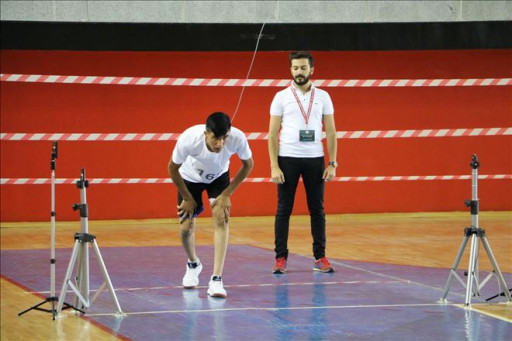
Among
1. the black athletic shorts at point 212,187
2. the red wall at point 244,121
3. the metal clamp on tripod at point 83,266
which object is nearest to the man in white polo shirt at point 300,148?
the black athletic shorts at point 212,187

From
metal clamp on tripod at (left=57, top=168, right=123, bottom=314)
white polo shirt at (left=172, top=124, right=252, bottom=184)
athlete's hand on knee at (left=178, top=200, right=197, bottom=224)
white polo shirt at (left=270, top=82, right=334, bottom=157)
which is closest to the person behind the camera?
metal clamp on tripod at (left=57, top=168, right=123, bottom=314)

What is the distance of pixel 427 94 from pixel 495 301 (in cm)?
703

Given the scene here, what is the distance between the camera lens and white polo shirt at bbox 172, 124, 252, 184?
7031mm

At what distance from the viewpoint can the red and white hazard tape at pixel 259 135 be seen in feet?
41.8

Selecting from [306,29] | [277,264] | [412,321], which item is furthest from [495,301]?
[306,29]

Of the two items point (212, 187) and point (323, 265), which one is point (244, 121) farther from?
point (212, 187)

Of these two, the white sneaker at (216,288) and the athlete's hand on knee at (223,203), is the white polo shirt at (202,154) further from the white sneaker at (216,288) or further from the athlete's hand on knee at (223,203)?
the white sneaker at (216,288)

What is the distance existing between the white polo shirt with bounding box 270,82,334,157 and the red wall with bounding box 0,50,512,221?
4816mm

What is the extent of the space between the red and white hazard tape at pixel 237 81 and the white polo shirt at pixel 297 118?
4796mm

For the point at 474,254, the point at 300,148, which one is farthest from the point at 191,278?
the point at 474,254

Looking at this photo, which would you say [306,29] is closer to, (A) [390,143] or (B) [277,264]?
(A) [390,143]

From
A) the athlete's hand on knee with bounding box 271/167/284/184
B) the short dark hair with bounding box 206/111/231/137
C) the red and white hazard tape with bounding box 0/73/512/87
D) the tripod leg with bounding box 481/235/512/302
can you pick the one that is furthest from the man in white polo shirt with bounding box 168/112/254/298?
the red and white hazard tape with bounding box 0/73/512/87

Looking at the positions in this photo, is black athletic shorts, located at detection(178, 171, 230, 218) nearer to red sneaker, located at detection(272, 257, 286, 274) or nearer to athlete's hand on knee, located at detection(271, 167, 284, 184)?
athlete's hand on knee, located at detection(271, 167, 284, 184)

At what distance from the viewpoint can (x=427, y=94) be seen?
45.0ft
